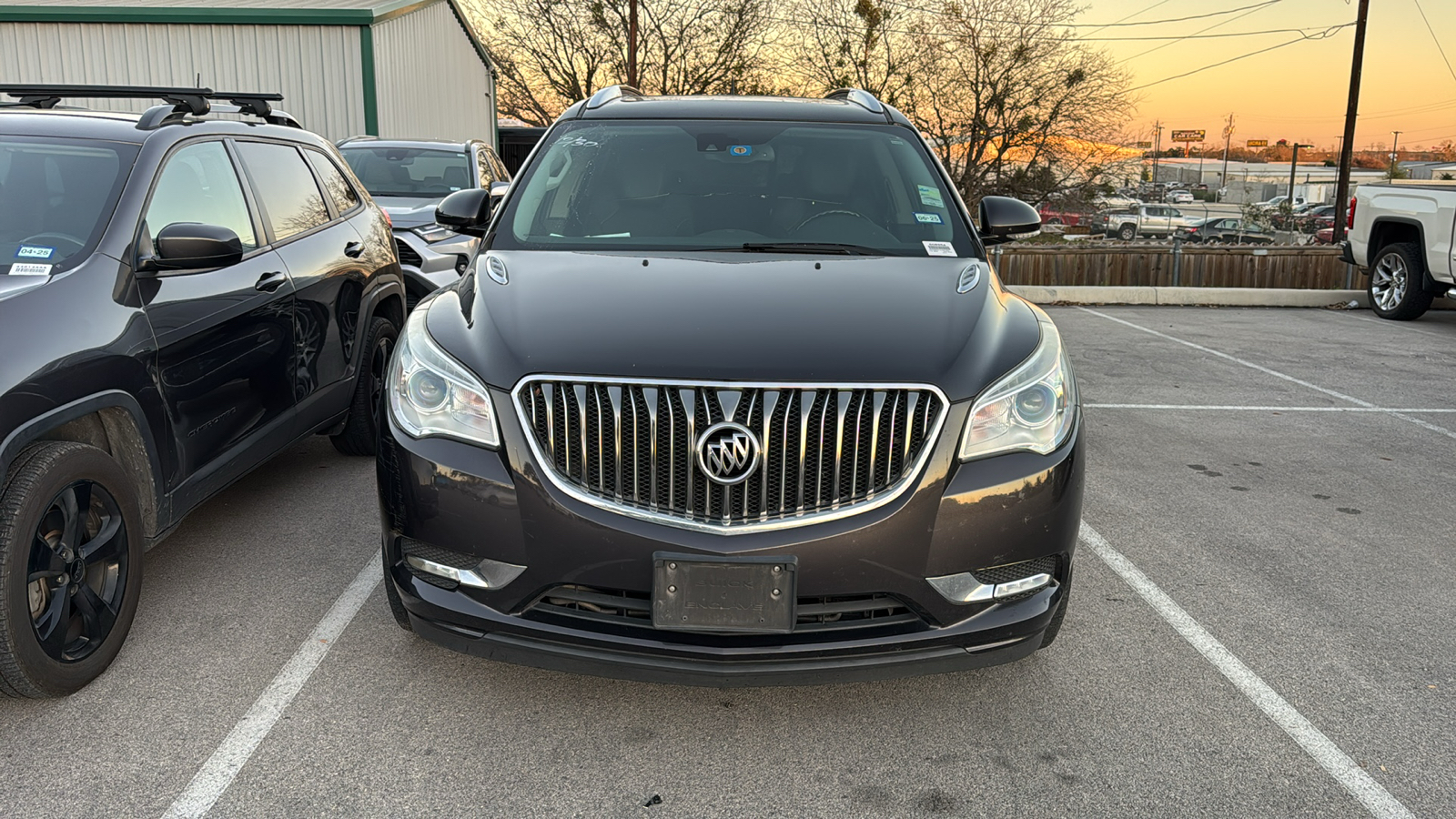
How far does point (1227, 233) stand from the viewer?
40.3m

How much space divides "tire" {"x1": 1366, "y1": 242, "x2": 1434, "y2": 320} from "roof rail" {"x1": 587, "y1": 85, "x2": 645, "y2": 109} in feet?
35.6

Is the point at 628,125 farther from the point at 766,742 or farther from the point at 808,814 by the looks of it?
the point at 808,814

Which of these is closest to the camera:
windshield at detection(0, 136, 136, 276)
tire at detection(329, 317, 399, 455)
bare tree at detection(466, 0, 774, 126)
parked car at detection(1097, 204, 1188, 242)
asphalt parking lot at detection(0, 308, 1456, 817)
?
asphalt parking lot at detection(0, 308, 1456, 817)

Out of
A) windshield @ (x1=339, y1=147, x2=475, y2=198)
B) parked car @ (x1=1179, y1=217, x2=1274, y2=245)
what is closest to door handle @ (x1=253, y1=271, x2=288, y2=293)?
windshield @ (x1=339, y1=147, x2=475, y2=198)

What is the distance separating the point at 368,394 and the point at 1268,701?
422 cm

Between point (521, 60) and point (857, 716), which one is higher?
point (521, 60)

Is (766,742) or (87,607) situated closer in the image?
(766,742)

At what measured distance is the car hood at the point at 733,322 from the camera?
8.71 feet

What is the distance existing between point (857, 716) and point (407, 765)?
3.98 ft

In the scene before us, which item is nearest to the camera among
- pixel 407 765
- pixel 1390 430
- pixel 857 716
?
pixel 407 765

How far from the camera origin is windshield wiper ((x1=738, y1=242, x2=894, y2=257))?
3631 millimetres

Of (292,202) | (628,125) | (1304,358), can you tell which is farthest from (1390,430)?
(292,202)

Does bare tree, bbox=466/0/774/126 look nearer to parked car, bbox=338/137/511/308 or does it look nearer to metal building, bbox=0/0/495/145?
metal building, bbox=0/0/495/145

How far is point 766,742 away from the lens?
114 inches
